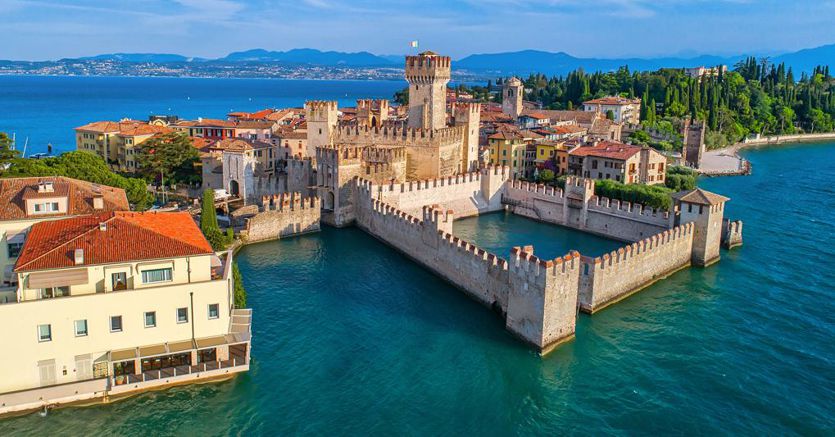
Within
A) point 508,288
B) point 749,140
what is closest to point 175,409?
point 508,288

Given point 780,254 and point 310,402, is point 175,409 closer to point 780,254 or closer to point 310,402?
point 310,402

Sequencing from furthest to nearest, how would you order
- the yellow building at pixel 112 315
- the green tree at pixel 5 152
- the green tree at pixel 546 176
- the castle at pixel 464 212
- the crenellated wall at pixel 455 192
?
the green tree at pixel 546 176
the crenellated wall at pixel 455 192
the green tree at pixel 5 152
the castle at pixel 464 212
the yellow building at pixel 112 315

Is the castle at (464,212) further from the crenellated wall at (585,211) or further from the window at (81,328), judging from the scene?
the window at (81,328)

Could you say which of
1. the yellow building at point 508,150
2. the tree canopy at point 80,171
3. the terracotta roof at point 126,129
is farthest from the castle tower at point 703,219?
the terracotta roof at point 126,129

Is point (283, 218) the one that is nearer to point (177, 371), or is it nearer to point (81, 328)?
point (177, 371)

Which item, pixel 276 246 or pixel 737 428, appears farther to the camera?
pixel 276 246
